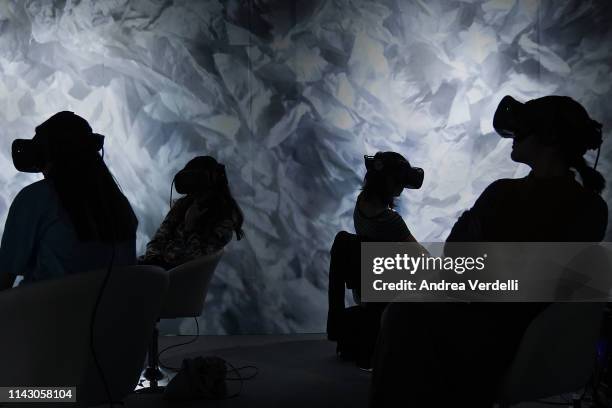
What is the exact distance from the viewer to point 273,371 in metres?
3.71

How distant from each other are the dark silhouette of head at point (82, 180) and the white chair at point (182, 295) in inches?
49.8

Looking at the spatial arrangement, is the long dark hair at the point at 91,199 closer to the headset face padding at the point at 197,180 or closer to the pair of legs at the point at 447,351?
the pair of legs at the point at 447,351

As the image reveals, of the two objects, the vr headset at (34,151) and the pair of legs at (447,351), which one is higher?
the vr headset at (34,151)

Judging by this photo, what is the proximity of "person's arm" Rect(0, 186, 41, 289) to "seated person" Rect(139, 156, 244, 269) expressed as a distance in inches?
67.8

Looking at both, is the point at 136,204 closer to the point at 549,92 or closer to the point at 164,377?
the point at 164,377

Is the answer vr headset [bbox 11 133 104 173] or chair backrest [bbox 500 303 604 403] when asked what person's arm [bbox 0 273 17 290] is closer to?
vr headset [bbox 11 133 104 173]

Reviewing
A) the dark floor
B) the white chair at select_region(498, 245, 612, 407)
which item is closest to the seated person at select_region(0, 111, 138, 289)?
the dark floor

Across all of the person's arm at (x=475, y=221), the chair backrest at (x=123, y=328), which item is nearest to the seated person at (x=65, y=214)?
the chair backrest at (x=123, y=328)

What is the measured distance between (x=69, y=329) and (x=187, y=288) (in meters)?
1.54

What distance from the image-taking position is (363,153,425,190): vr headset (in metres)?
3.88

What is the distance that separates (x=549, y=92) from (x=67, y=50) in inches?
145

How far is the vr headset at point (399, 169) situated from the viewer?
3.88 meters

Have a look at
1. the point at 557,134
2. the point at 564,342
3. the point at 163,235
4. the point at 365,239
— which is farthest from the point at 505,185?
the point at 163,235

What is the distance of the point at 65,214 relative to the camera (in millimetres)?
2002
